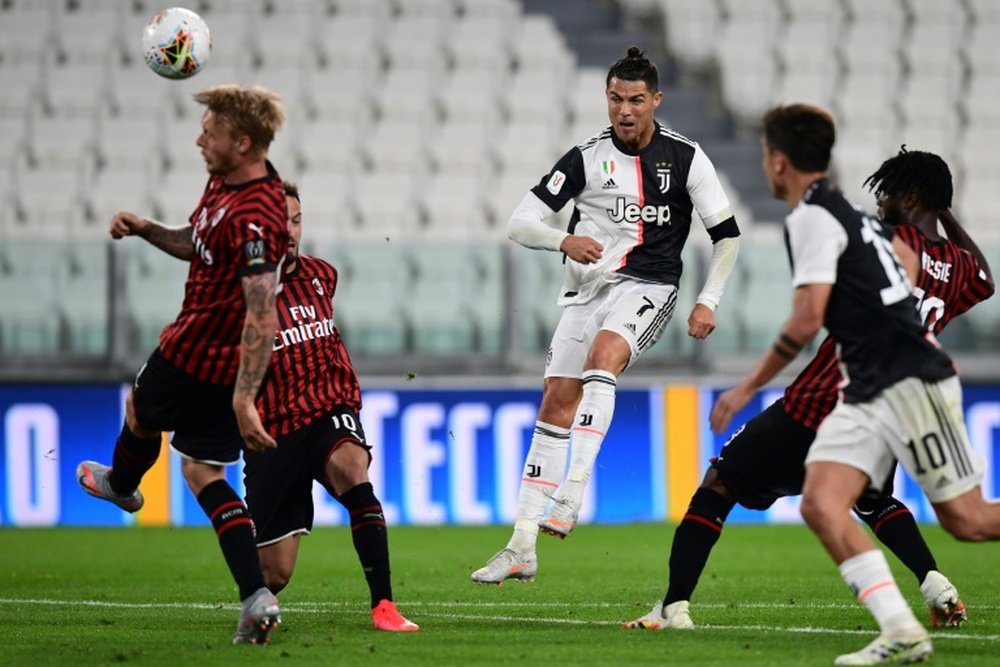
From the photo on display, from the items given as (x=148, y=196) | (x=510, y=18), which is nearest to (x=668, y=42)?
(x=510, y=18)

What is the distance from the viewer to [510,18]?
66.1 feet

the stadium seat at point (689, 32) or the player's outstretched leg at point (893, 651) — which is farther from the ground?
the stadium seat at point (689, 32)

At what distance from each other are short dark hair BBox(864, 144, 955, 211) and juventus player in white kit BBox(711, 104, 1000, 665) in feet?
3.89

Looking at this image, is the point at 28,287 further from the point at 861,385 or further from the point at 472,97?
the point at 861,385

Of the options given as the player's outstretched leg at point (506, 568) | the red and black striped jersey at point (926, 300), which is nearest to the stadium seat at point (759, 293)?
the red and black striped jersey at point (926, 300)

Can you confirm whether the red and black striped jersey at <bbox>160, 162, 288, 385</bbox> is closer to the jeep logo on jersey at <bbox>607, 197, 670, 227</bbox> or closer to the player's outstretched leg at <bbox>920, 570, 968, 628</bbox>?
the jeep logo on jersey at <bbox>607, 197, 670, 227</bbox>

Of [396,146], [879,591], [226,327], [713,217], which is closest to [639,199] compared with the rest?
[713,217]

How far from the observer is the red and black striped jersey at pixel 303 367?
788 cm

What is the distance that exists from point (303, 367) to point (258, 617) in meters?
1.35

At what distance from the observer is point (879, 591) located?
6227 millimetres

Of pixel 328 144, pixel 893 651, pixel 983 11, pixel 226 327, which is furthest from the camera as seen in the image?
pixel 983 11

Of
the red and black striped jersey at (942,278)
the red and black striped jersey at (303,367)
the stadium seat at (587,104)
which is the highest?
the stadium seat at (587,104)

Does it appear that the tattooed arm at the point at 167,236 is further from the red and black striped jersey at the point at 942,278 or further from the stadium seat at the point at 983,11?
the stadium seat at the point at 983,11

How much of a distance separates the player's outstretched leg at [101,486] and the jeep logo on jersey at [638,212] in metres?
2.66
